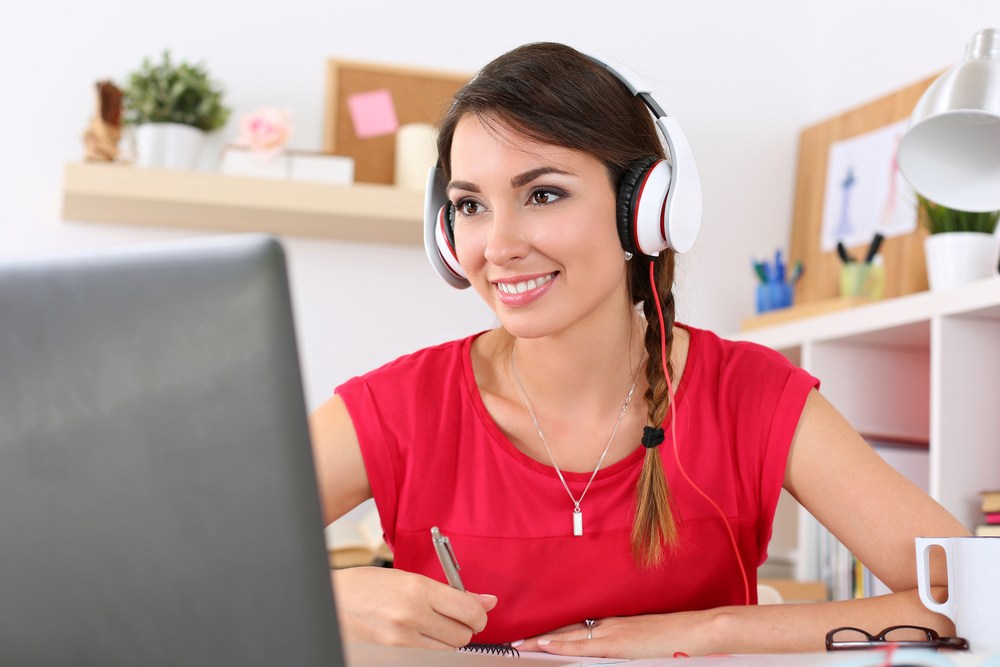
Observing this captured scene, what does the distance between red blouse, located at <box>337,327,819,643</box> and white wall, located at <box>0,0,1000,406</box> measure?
115 centimetres

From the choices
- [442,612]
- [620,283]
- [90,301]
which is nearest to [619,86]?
[620,283]

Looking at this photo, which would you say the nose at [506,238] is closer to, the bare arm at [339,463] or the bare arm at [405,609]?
the bare arm at [339,463]

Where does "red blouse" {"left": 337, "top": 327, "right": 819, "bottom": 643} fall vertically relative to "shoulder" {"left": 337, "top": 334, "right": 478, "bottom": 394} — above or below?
below

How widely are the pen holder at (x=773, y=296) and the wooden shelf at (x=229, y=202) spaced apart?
82cm

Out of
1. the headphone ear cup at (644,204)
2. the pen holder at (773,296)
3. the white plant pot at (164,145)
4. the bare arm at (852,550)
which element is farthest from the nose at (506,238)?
the pen holder at (773,296)

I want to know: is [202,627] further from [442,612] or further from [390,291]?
[390,291]

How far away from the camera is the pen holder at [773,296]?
2.69 meters

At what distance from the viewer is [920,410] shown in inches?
93.3

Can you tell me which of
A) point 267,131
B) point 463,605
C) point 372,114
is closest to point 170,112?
point 267,131

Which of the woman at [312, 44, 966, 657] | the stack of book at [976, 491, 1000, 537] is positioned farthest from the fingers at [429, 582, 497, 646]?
the stack of book at [976, 491, 1000, 537]

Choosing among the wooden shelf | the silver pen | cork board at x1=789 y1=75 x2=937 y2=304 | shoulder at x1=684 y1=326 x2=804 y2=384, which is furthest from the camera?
cork board at x1=789 y1=75 x2=937 y2=304

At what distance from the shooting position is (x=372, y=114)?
2.64 meters

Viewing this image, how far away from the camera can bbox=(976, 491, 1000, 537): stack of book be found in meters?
1.85

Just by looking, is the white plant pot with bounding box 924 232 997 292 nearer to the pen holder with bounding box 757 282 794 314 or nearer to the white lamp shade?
the pen holder with bounding box 757 282 794 314
